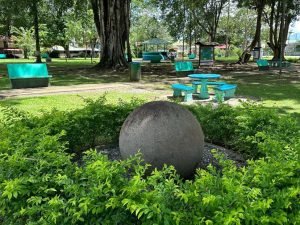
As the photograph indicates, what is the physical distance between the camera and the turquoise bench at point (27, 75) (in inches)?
519

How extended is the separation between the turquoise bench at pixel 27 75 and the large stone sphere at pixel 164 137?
409 inches

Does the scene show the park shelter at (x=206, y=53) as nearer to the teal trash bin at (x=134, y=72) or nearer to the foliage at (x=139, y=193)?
the teal trash bin at (x=134, y=72)

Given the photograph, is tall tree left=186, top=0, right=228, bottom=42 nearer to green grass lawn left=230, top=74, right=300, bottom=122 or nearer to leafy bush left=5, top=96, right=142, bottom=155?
green grass lawn left=230, top=74, right=300, bottom=122

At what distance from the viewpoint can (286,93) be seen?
1227 centimetres

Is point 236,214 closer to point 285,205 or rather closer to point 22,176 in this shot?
point 285,205

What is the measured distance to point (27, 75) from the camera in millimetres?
13516

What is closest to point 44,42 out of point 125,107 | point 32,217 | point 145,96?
point 145,96

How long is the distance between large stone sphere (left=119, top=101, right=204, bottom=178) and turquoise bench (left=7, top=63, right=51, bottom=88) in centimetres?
1038

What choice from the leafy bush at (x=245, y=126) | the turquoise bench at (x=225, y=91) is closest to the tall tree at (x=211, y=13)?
the turquoise bench at (x=225, y=91)

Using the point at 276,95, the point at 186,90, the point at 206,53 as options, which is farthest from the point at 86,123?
the point at 206,53

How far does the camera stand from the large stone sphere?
402 cm

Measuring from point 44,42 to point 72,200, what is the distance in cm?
5330

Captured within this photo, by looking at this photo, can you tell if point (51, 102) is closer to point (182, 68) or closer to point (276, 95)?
point (276, 95)

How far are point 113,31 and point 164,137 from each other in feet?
62.7
